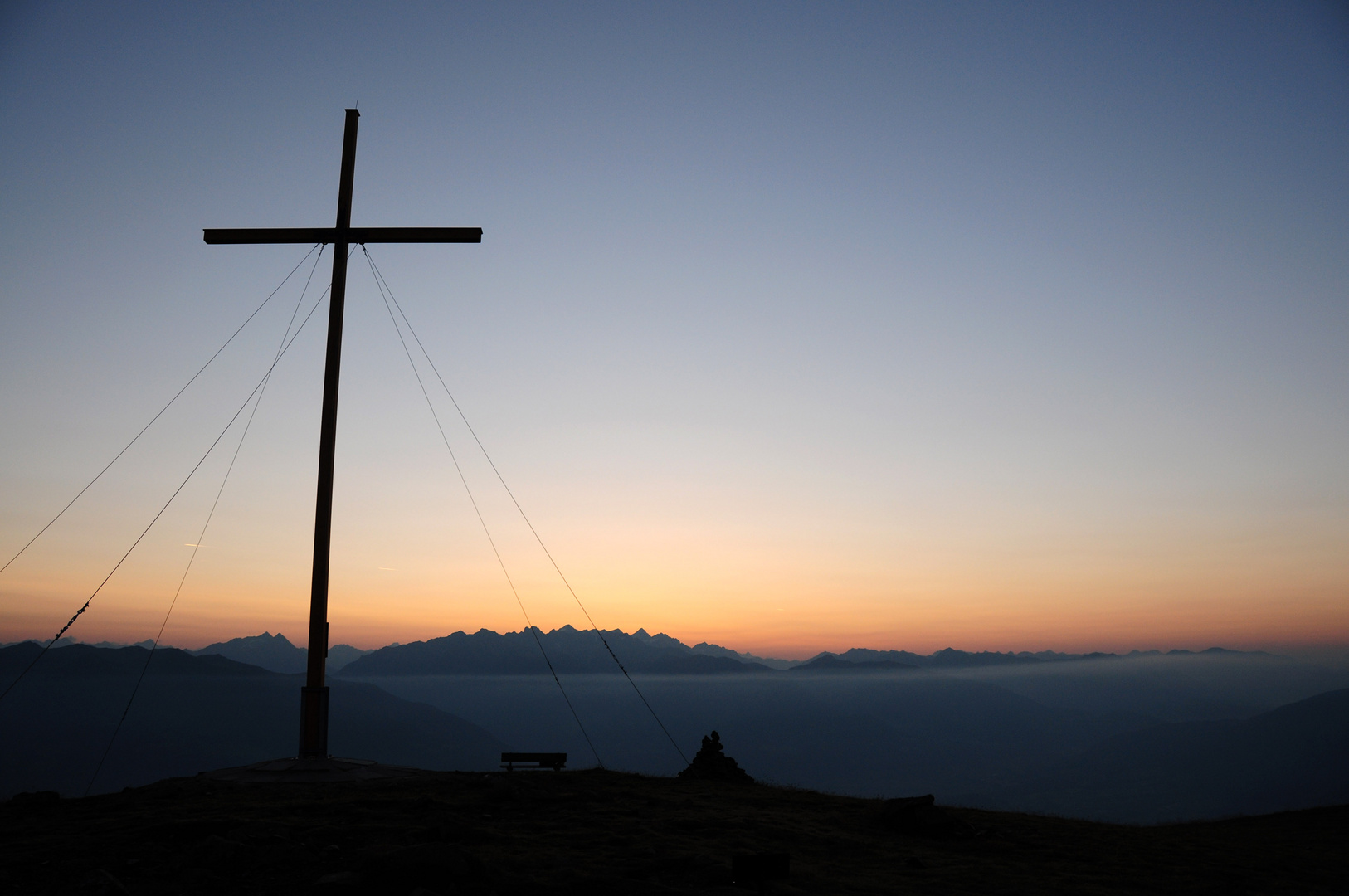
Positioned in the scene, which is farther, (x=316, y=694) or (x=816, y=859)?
(x=316, y=694)

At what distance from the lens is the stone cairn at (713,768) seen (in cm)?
2089

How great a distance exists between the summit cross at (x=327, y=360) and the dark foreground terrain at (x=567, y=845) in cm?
229

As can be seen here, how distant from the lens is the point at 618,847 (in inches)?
472

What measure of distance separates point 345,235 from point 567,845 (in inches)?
586

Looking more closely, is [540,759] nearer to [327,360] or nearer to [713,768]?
[713,768]

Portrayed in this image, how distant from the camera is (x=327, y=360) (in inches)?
739

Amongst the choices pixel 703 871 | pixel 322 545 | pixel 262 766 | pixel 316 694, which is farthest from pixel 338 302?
pixel 703 871

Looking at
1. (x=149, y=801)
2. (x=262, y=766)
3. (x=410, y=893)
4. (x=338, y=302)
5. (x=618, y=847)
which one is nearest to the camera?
(x=410, y=893)

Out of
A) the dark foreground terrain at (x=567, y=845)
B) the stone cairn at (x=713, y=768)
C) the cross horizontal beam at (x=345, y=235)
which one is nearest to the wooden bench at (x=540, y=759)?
the dark foreground terrain at (x=567, y=845)

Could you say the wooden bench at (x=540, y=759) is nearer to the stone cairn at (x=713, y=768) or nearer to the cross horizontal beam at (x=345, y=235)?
the stone cairn at (x=713, y=768)

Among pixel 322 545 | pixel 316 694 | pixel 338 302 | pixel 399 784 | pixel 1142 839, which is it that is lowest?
pixel 1142 839

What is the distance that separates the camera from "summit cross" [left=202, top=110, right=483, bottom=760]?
17844 millimetres

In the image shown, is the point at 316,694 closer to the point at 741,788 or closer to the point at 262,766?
the point at 262,766

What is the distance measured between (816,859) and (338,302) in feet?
51.3
